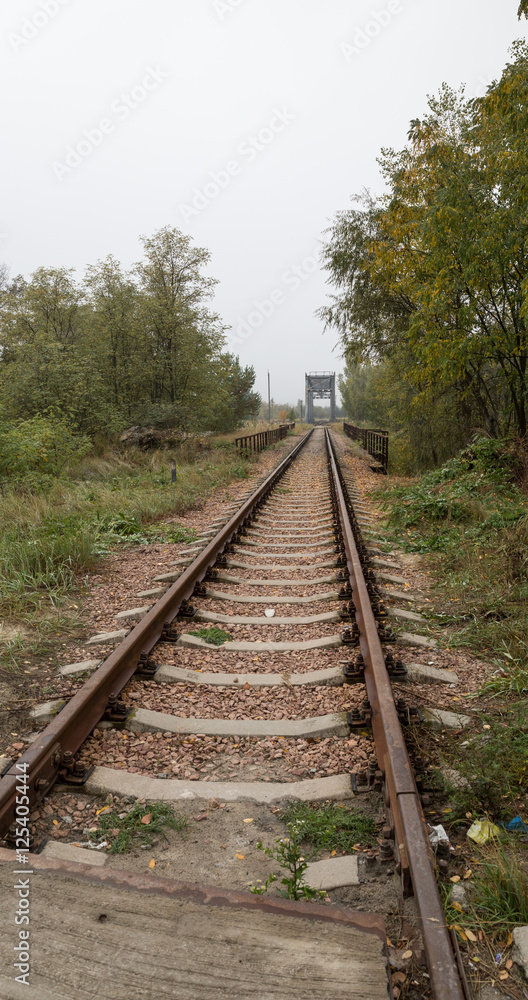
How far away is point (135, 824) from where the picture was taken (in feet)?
6.75

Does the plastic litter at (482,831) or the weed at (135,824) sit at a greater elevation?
the plastic litter at (482,831)

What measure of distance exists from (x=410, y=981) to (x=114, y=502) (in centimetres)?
741

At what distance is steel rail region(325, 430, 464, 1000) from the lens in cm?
129

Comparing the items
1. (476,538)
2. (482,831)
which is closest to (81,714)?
(482,831)

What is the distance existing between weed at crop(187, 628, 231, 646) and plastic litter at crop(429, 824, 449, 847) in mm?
1980

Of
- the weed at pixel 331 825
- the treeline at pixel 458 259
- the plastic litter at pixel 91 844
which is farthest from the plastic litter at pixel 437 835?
the treeline at pixel 458 259

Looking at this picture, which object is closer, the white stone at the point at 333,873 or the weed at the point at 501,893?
the weed at the point at 501,893

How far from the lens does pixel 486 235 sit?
7715mm

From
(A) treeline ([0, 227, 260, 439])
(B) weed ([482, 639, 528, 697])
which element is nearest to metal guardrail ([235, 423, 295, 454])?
(A) treeline ([0, 227, 260, 439])

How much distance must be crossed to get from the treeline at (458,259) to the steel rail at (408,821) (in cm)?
529

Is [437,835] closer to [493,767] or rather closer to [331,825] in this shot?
[331,825]

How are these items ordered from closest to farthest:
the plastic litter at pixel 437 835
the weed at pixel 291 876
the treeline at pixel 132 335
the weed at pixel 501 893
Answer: the weed at pixel 501 893 < the weed at pixel 291 876 < the plastic litter at pixel 437 835 < the treeline at pixel 132 335

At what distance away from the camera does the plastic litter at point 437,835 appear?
6.15 ft

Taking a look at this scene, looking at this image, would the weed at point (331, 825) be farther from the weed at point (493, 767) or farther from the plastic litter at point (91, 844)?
the plastic litter at point (91, 844)
